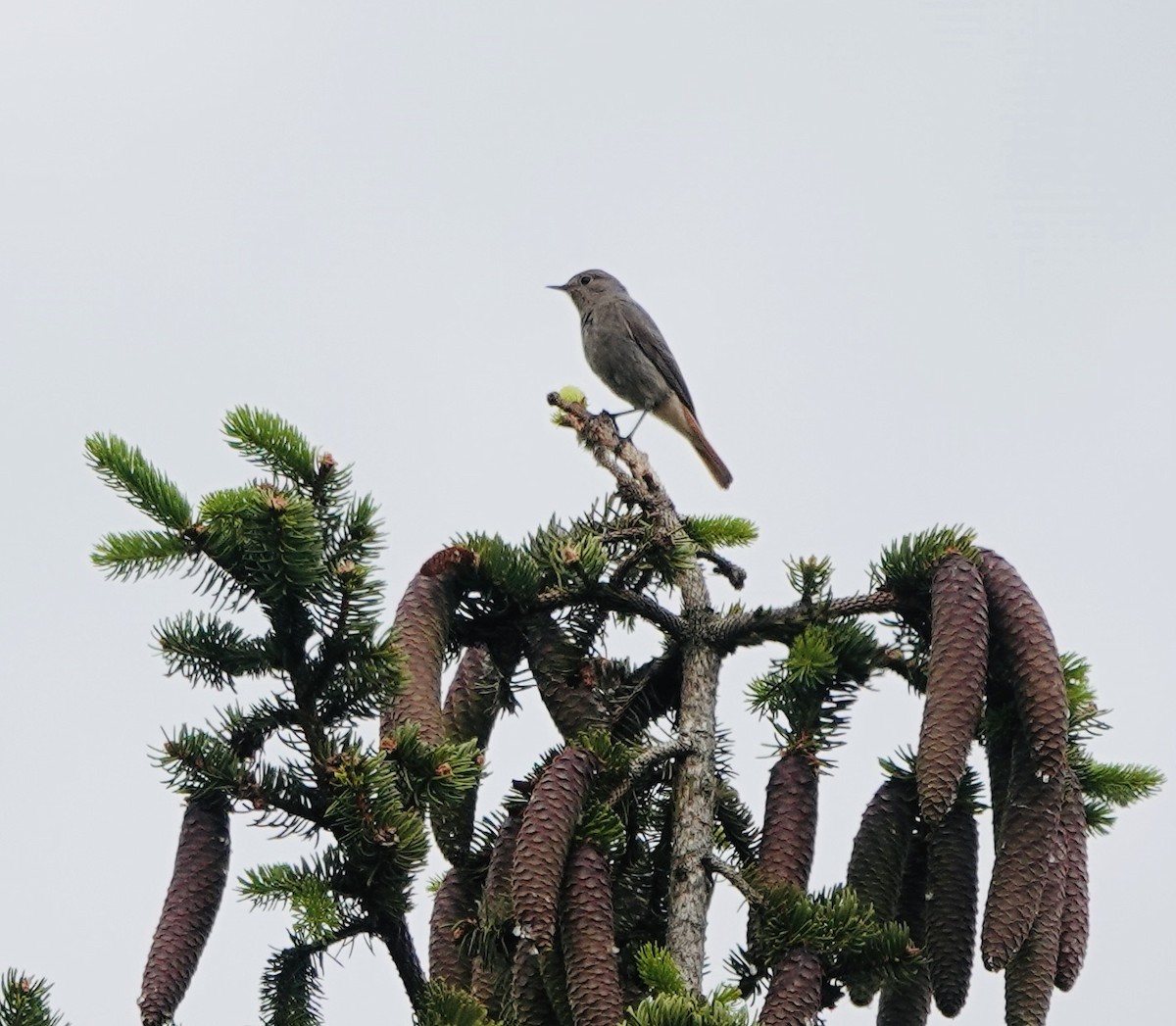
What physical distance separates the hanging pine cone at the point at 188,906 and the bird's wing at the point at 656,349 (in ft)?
25.8

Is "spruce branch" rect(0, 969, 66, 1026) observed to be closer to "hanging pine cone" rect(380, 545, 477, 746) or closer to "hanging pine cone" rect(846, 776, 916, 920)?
"hanging pine cone" rect(380, 545, 477, 746)

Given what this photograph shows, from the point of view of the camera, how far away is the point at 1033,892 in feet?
9.92

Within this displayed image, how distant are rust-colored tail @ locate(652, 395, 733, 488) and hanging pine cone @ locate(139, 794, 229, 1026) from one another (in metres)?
7.91

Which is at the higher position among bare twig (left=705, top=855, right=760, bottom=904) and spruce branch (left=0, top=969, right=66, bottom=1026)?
bare twig (left=705, top=855, right=760, bottom=904)

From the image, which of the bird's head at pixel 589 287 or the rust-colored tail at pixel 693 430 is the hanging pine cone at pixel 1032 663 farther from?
the bird's head at pixel 589 287

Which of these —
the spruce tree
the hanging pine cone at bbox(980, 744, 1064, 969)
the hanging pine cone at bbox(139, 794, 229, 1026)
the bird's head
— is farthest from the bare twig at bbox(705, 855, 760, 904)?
the bird's head

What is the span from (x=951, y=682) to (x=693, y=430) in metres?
7.79

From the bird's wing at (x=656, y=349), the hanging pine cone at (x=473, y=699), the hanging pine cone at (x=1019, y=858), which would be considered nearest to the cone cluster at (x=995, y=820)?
the hanging pine cone at (x=1019, y=858)

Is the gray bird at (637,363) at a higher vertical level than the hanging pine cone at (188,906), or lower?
higher

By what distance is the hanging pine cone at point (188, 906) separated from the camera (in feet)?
9.20

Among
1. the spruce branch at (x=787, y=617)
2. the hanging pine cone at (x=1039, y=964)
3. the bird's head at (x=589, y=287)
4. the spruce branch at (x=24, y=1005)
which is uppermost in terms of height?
the bird's head at (x=589, y=287)

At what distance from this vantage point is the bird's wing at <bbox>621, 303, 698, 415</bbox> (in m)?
10.7

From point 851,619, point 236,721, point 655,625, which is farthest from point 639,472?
point 236,721

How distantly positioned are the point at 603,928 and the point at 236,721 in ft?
2.88
